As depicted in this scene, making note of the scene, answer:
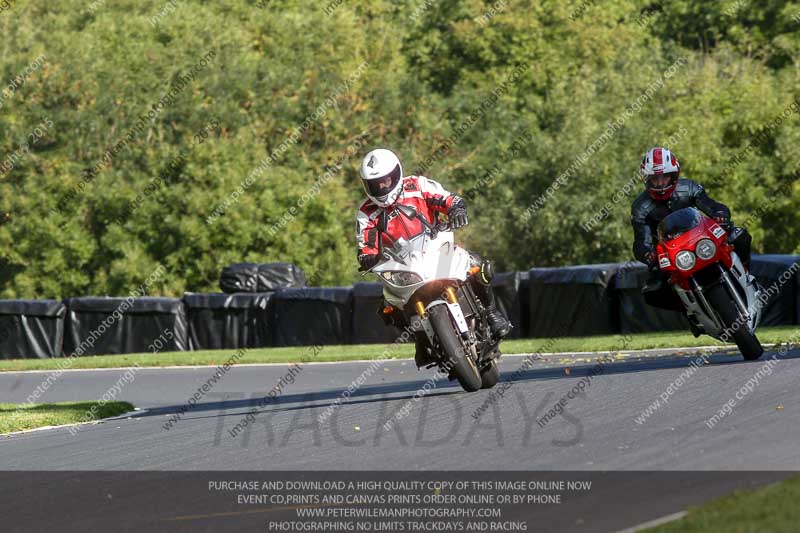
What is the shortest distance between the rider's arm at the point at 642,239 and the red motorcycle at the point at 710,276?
0.37 feet

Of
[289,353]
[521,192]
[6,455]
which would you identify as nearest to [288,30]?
[521,192]

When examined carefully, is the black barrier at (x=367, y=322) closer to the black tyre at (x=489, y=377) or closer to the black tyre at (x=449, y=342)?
the black tyre at (x=489, y=377)

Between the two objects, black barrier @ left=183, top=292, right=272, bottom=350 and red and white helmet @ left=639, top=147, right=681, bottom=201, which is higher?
red and white helmet @ left=639, top=147, right=681, bottom=201

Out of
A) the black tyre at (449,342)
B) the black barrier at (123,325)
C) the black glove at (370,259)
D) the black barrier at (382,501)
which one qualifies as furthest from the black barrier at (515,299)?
the black barrier at (382,501)

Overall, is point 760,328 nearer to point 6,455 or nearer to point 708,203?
point 708,203

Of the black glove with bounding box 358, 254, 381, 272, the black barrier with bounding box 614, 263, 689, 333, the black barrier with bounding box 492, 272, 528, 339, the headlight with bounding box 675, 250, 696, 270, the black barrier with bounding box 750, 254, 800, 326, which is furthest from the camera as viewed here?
the black barrier with bounding box 492, 272, 528, 339

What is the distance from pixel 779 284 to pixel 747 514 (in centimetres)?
1430

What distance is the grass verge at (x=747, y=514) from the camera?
209 inches

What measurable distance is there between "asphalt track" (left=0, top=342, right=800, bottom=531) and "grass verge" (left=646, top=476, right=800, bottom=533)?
28 cm

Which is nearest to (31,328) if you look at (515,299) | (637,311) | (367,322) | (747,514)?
(367,322)

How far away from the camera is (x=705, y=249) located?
11.3 meters

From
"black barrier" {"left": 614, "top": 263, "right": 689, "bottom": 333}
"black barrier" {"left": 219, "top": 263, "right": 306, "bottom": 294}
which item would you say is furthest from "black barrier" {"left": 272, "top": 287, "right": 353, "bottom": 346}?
"black barrier" {"left": 614, "top": 263, "right": 689, "bottom": 333}

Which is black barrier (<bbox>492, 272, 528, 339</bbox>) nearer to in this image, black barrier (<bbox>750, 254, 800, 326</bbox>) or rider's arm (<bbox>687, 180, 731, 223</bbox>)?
black barrier (<bbox>750, 254, 800, 326</bbox>)

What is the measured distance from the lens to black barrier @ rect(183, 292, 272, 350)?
25.9 metres
